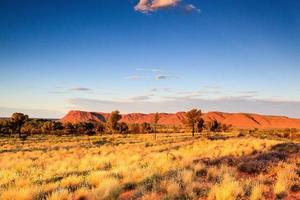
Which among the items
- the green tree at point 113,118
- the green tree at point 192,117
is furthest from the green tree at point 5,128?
the green tree at point 192,117

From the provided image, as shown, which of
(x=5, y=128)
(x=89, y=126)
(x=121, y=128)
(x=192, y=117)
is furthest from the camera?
(x=89, y=126)

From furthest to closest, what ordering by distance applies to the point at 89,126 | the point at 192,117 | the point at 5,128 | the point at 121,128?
the point at 89,126 → the point at 121,128 → the point at 5,128 → the point at 192,117

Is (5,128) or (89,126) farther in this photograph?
(89,126)

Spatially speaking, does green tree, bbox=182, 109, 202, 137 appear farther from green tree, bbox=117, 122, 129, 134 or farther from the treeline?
green tree, bbox=117, 122, 129, 134

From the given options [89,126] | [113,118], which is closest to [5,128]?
[89,126]

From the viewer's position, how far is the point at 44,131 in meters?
95.1

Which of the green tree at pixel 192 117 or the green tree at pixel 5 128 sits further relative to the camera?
the green tree at pixel 5 128

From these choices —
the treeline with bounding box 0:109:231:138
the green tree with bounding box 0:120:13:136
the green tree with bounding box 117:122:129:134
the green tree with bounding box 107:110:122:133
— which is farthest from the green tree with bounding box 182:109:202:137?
the green tree with bounding box 0:120:13:136

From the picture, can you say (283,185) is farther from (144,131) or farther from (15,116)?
(144,131)

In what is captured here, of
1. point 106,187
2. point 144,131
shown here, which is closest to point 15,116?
point 144,131

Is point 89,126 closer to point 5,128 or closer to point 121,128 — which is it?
point 121,128

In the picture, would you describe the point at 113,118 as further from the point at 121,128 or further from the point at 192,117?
the point at 121,128

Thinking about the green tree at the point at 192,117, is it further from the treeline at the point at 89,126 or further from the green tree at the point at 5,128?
the green tree at the point at 5,128

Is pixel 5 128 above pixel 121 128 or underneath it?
underneath
